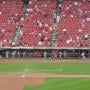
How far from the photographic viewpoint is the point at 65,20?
38.2 meters

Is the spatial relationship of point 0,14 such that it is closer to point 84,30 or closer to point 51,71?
point 84,30

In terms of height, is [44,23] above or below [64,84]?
above

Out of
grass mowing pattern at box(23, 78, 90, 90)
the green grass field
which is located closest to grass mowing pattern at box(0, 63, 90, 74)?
the green grass field

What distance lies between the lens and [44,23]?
125 ft

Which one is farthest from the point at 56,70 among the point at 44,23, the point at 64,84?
the point at 44,23

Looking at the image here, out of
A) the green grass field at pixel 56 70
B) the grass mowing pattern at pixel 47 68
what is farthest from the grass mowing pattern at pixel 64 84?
the grass mowing pattern at pixel 47 68

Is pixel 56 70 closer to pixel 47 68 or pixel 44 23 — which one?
pixel 47 68

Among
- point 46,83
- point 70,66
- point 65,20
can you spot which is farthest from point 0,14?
point 46,83

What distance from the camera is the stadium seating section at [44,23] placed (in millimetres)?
36406

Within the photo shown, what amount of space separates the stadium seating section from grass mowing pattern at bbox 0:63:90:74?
17.0ft

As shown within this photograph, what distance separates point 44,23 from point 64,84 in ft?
55.9

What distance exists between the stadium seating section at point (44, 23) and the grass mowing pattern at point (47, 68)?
204 inches

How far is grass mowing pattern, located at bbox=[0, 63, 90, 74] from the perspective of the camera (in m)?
27.1

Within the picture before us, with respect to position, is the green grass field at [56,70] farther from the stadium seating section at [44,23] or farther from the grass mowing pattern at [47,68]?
the stadium seating section at [44,23]
